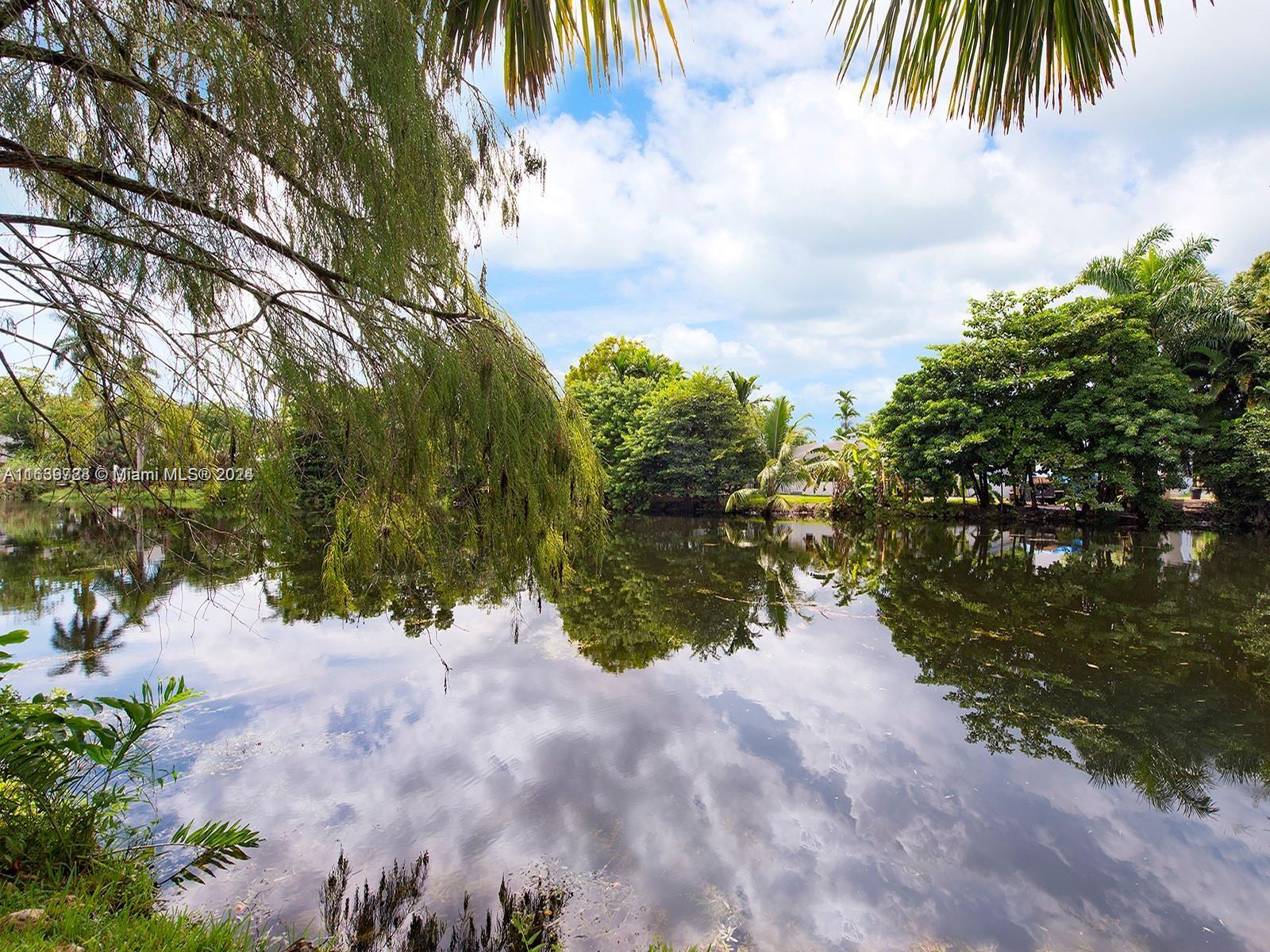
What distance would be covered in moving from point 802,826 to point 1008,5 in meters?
2.79

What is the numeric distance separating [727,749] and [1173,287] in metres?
16.3

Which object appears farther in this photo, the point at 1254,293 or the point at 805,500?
the point at 805,500

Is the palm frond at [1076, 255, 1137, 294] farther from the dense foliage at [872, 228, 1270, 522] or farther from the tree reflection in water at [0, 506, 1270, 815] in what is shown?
the tree reflection in water at [0, 506, 1270, 815]

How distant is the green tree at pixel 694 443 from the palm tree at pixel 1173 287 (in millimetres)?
8759

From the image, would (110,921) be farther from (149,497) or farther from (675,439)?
(675,439)

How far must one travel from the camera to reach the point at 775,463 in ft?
54.2

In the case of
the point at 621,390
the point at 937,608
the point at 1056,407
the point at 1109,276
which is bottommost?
the point at 937,608

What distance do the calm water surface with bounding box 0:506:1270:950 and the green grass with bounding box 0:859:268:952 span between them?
8.6 inches

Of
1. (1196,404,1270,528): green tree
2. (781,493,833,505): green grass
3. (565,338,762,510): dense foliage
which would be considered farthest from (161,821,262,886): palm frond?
(781,493,833,505): green grass

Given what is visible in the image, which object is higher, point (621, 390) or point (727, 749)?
point (621, 390)

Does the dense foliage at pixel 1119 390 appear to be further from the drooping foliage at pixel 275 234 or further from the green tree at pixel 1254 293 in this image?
the drooping foliage at pixel 275 234

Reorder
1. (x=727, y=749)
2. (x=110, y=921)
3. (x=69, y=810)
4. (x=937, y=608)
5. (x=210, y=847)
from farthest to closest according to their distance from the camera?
(x=937, y=608), (x=727, y=749), (x=210, y=847), (x=69, y=810), (x=110, y=921)

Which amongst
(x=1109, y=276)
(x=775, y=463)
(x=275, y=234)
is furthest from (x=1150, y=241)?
(x=275, y=234)

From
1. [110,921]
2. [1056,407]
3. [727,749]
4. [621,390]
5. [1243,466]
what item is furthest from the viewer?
[621,390]
